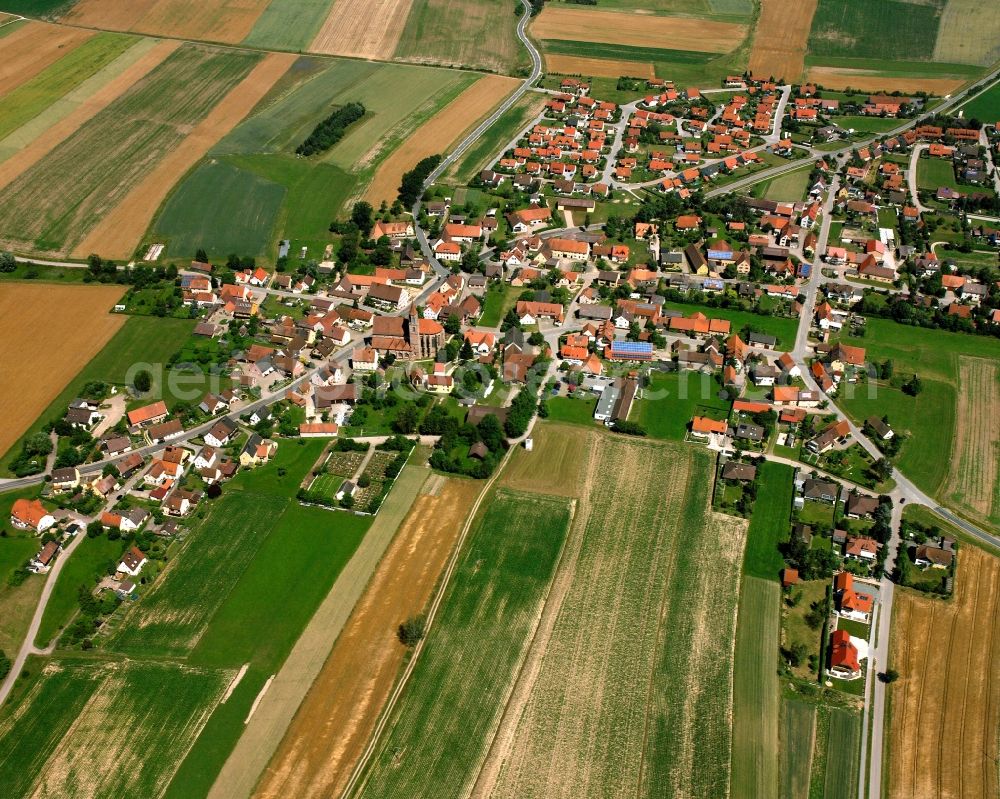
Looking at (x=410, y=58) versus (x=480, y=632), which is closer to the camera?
(x=480, y=632)

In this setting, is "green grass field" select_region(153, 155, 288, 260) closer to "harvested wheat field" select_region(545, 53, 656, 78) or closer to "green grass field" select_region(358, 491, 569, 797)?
"green grass field" select_region(358, 491, 569, 797)

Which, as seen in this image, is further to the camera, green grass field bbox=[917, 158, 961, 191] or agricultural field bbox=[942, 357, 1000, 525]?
green grass field bbox=[917, 158, 961, 191]

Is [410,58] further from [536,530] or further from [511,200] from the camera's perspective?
[536,530]

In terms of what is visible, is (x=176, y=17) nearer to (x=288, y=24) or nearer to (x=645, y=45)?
(x=288, y=24)

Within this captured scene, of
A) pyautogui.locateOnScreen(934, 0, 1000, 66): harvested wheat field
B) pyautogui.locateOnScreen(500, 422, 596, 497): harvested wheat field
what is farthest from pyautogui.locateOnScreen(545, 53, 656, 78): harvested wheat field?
pyautogui.locateOnScreen(500, 422, 596, 497): harvested wheat field

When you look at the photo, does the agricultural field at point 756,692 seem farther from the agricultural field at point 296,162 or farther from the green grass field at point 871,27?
the green grass field at point 871,27

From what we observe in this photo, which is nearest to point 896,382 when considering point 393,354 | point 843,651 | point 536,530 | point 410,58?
point 843,651

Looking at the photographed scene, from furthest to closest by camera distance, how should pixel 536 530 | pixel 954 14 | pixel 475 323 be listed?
pixel 954 14
pixel 475 323
pixel 536 530
